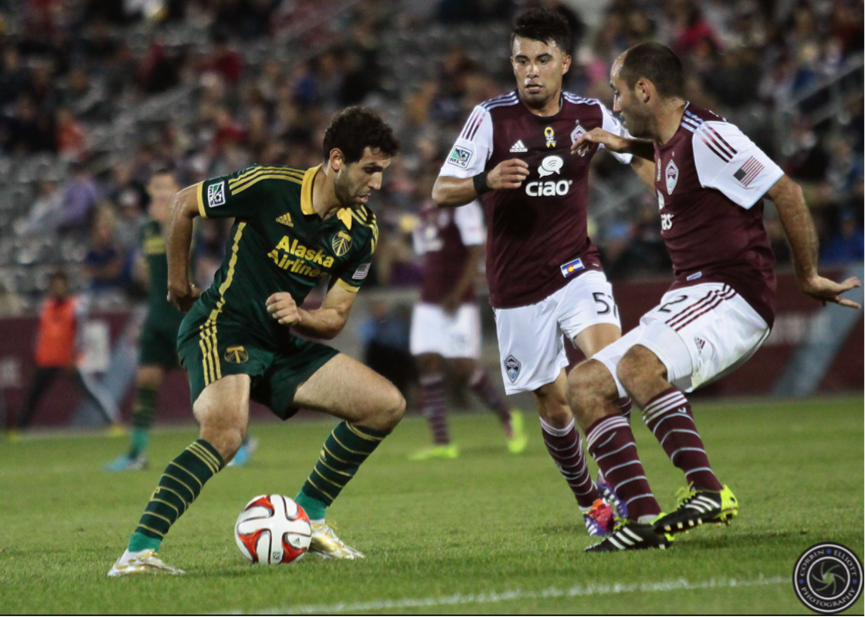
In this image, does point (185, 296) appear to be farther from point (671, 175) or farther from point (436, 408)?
point (436, 408)

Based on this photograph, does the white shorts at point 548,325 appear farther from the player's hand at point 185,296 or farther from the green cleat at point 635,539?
the player's hand at point 185,296

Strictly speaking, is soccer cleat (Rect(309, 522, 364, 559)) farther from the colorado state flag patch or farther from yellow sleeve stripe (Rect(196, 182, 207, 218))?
the colorado state flag patch

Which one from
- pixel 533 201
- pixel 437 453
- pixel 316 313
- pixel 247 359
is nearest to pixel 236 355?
pixel 247 359

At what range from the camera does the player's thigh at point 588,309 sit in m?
6.73

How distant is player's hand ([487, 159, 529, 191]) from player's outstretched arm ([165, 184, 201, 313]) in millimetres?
1482

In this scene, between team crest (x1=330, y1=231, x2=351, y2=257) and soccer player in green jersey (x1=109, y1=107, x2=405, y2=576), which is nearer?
soccer player in green jersey (x1=109, y1=107, x2=405, y2=576)

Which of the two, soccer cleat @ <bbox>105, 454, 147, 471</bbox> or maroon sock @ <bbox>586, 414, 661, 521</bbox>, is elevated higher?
maroon sock @ <bbox>586, 414, 661, 521</bbox>

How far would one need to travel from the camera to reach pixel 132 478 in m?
10.4

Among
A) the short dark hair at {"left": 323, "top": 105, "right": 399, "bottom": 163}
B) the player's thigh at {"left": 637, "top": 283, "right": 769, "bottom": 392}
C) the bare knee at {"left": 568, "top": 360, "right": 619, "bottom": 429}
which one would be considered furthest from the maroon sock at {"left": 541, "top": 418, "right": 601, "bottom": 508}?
the short dark hair at {"left": 323, "top": 105, "right": 399, "bottom": 163}

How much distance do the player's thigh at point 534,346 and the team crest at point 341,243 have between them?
→ 1284 millimetres

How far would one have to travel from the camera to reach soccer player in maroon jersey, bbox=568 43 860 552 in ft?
18.0

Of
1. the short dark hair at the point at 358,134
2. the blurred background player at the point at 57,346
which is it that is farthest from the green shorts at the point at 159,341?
the short dark hair at the point at 358,134

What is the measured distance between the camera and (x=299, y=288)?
244 inches

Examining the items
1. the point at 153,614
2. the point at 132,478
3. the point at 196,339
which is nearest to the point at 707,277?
the point at 196,339
